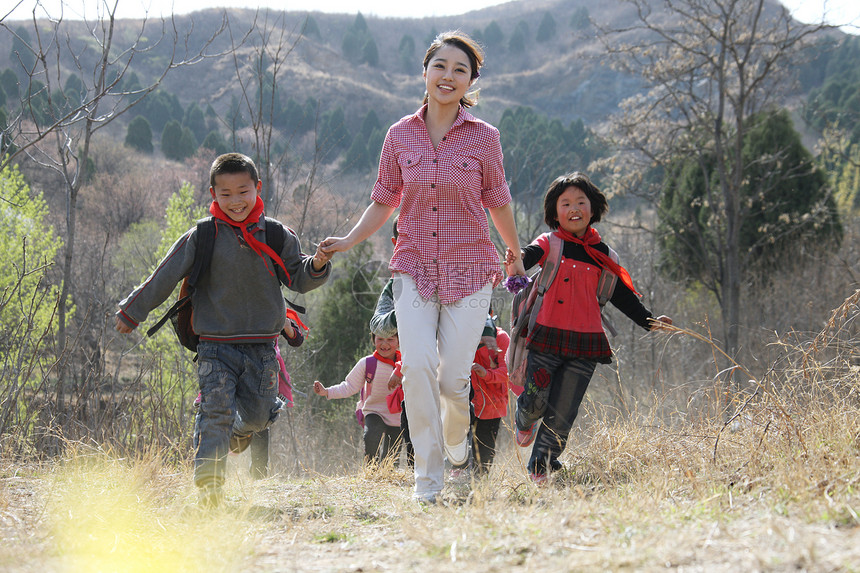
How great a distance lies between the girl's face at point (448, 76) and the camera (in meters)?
3.73

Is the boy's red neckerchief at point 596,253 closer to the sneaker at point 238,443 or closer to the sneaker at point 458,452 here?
the sneaker at point 458,452

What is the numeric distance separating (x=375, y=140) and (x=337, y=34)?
2503 inches

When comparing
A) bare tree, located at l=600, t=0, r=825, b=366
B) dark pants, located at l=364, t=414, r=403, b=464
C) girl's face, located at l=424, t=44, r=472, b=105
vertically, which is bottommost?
dark pants, located at l=364, t=414, r=403, b=464

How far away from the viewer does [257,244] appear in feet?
12.1

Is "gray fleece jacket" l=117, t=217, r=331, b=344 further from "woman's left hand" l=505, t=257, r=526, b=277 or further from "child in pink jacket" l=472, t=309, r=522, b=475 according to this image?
"child in pink jacket" l=472, t=309, r=522, b=475

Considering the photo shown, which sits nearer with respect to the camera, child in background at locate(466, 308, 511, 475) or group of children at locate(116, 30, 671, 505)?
group of children at locate(116, 30, 671, 505)

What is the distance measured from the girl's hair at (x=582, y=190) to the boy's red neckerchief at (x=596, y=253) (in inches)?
4.0

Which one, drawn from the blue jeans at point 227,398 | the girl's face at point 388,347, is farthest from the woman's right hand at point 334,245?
the girl's face at point 388,347

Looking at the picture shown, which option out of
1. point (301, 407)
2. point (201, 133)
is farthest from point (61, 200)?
point (201, 133)

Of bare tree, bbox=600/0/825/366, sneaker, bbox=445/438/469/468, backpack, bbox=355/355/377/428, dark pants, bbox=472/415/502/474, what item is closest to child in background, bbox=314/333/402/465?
backpack, bbox=355/355/377/428

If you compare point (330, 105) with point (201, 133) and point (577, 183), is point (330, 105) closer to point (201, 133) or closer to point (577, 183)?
point (201, 133)

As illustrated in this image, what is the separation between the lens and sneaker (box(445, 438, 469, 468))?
407cm

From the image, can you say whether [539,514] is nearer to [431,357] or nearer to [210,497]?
[431,357]

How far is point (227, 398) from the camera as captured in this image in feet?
11.6
